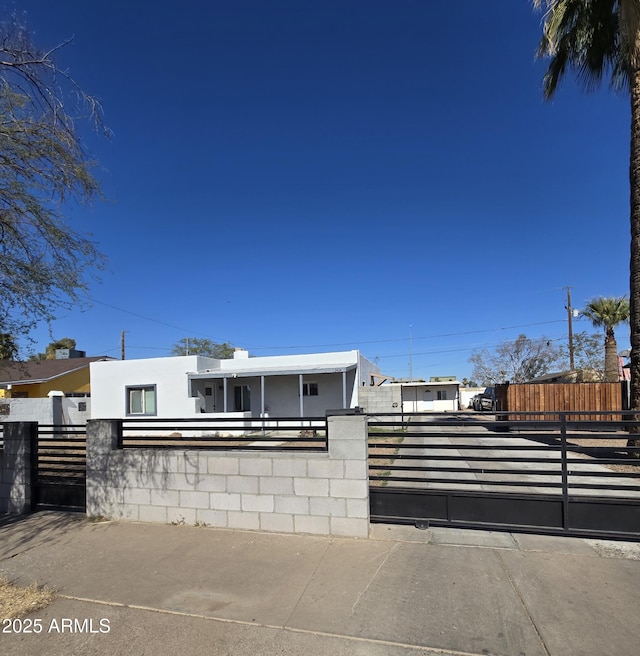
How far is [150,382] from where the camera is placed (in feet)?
65.7

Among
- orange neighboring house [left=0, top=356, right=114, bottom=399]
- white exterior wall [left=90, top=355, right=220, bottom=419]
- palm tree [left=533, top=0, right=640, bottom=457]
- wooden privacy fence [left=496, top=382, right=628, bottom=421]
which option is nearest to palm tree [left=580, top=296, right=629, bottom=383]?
wooden privacy fence [left=496, top=382, right=628, bottom=421]

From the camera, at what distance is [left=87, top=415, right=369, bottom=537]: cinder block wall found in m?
4.89

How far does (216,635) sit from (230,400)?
19.2 metres

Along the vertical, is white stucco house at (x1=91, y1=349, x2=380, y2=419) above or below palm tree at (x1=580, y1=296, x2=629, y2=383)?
below

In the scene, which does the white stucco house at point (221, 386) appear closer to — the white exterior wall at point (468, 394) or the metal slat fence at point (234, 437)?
the metal slat fence at point (234, 437)

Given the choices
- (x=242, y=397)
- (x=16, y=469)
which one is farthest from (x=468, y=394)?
(x=16, y=469)

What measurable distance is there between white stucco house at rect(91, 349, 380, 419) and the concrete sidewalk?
45.1 ft

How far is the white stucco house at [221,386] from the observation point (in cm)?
1939

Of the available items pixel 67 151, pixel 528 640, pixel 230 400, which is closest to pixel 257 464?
pixel 528 640

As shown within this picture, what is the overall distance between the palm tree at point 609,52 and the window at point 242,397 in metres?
16.3

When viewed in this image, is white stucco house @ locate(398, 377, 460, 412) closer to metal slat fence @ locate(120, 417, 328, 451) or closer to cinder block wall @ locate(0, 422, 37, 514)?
metal slat fence @ locate(120, 417, 328, 451)

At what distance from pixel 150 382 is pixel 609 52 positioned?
1981cm

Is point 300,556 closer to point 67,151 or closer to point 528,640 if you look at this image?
point 528,640

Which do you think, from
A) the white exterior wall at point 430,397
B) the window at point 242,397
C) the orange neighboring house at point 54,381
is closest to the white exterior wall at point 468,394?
the white exterior wall at point 430,397
